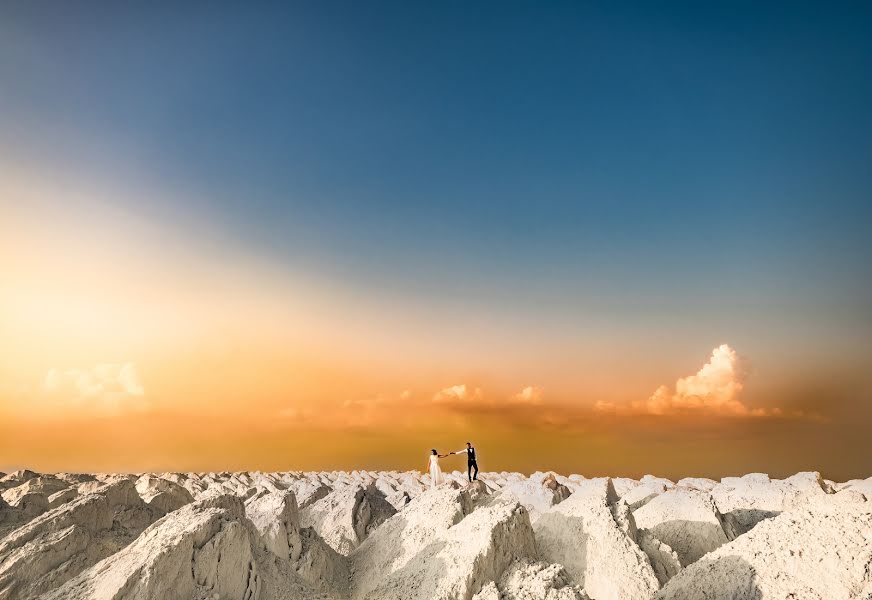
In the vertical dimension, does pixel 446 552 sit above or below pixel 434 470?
below

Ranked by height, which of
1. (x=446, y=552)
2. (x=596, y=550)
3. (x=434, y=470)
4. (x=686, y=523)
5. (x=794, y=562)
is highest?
(x=434, y=470)

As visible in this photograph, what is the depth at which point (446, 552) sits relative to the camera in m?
13.6

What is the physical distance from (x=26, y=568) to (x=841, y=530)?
18.2 m

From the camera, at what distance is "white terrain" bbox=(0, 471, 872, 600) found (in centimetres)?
1123

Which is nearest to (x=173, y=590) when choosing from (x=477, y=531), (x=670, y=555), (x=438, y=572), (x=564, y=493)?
(x=438, y=572)

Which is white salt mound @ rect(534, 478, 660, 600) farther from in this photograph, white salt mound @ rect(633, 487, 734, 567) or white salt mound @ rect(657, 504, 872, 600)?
white salt mound @ rect(633, 487, 734, 567)

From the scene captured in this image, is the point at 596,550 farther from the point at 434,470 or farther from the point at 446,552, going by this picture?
the point at 434,470

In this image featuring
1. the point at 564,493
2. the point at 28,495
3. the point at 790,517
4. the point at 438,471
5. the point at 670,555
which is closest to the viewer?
the point at 790,517

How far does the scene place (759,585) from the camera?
37.1ft

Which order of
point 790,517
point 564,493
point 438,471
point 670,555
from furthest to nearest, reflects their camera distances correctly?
1. point 564,493
2. point 438,471
3. point 670,555
4. point 790,517

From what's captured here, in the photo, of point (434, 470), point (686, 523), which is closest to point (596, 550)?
point (686, 523)

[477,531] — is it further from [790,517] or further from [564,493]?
[564,493]

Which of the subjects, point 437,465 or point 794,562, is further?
point 437,465

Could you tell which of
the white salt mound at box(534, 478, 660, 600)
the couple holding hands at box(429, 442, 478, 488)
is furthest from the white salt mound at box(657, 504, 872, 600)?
the couple holding hands at box(429, 442, 478, 488)
